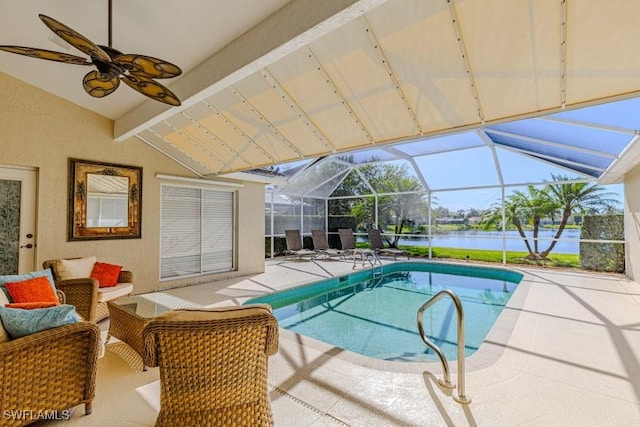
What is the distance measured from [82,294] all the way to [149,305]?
997 millimetres

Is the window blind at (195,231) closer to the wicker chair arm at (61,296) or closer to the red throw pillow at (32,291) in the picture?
the wicker chair arm at (61,296)

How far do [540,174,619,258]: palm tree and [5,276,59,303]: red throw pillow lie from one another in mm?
11420

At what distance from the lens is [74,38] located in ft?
7.26

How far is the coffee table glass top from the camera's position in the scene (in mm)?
3396

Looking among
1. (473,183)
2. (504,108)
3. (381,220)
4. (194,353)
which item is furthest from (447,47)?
(381,220)

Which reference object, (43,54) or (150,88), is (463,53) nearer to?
(150,88)

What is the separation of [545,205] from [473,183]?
2159mm

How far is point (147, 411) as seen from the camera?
2.40 meters

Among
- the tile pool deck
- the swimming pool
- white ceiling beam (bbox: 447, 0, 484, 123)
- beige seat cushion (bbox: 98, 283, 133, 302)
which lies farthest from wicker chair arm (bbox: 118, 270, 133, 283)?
white ceiling beam (bbox: 447, 0, 484, 123)

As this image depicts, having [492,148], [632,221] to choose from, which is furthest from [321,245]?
[632,221]

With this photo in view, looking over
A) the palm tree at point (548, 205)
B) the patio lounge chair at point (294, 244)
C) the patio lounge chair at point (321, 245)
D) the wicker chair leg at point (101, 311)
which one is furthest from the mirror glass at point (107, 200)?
the palm tree at point (548, 205)

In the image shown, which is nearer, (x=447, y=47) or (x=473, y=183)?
(x=447, y=47)

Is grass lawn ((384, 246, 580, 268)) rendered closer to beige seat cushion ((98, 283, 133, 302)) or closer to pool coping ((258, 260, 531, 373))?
pool coping ((258, 260, 531, 373))

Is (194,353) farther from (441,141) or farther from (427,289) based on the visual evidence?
(441,141)
